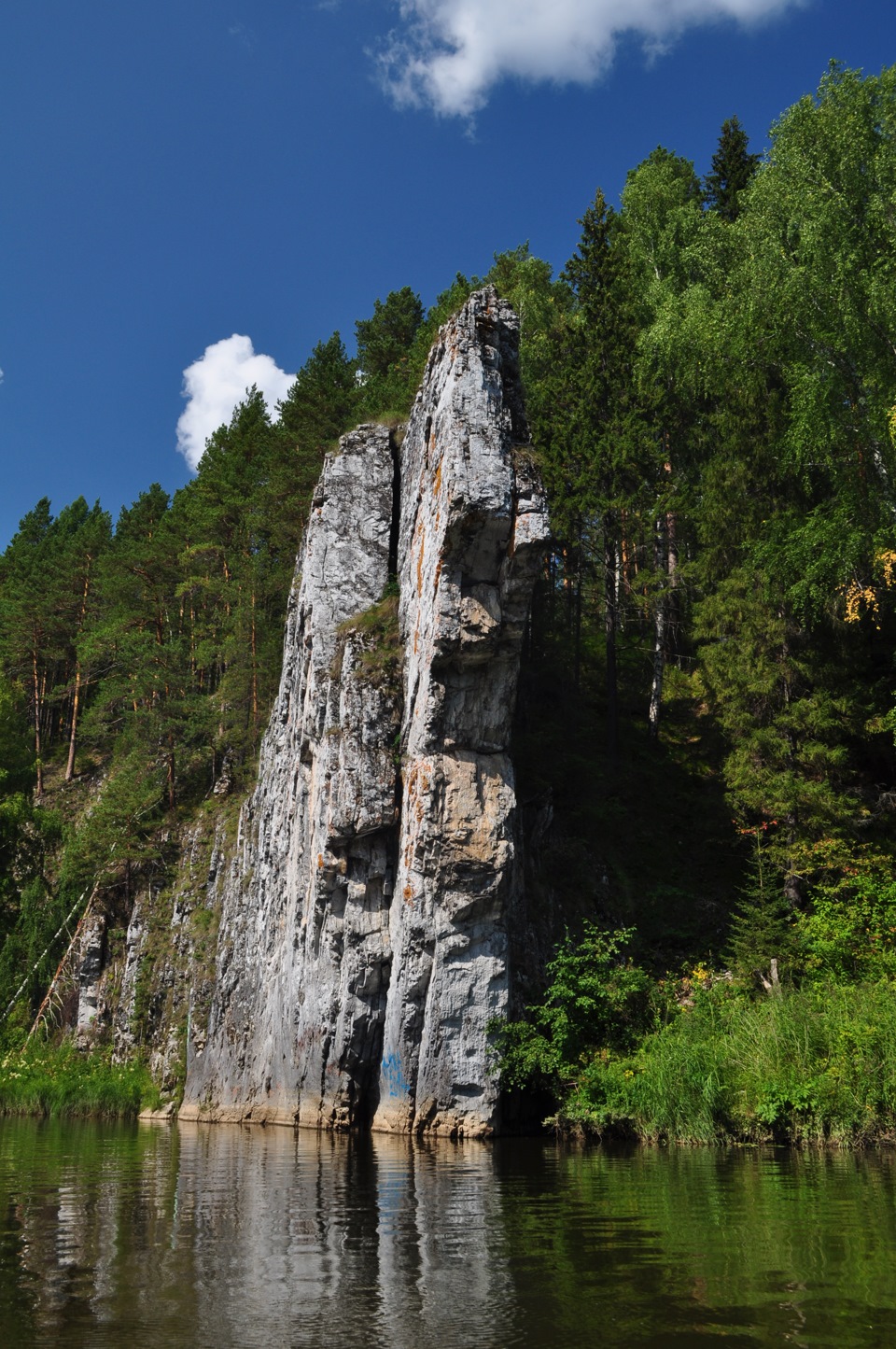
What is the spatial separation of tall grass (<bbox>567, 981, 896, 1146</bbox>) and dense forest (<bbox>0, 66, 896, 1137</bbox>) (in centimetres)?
6

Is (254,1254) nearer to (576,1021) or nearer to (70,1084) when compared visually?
(576,1021)

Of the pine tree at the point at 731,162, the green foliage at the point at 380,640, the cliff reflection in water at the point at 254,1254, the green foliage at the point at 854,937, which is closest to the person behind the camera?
the cliff reflection in water at the point at 254,1254

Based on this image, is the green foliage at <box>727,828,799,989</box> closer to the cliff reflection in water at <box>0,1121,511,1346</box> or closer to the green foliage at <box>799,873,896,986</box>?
the green foliage at <box>799,873,896,986</box>

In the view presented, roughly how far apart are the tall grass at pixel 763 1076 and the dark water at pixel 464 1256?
3.57ft

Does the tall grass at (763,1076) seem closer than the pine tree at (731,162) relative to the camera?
Yes

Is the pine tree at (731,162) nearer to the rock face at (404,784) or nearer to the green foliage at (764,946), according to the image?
the rock face at (404,784)

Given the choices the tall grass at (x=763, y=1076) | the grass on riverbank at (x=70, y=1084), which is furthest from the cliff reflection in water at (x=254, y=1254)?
the grass on riverbank at (x=70, y=1084)

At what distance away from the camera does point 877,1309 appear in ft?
17.4

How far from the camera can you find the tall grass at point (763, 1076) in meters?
13.0

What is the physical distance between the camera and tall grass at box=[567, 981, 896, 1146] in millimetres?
12961

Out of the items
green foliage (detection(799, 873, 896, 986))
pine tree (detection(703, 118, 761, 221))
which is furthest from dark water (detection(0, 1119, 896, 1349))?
pine tree (detection(703, 118, 761, 221))

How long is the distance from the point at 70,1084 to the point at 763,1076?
22194 mm

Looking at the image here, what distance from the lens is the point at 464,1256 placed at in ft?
23.4

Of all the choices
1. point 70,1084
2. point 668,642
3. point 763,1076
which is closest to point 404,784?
point 763,1076
